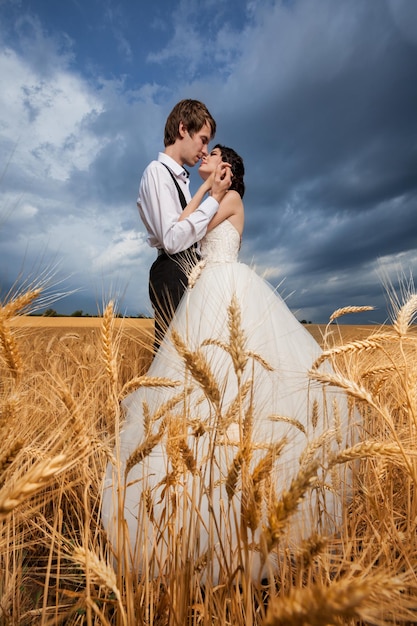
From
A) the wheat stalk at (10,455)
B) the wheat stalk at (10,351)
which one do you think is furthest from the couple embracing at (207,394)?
the wheat stalk at (10,351)

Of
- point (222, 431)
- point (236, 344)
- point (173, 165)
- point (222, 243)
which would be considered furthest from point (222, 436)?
point (173, 165)

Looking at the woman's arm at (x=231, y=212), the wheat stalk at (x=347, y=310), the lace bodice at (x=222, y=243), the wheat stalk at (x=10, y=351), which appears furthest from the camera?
the woman's arm at (x=231, y=212)

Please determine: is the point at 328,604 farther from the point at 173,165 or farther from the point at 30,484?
the point at 173,165

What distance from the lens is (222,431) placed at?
3.07 ft

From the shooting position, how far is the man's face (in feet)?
11.9

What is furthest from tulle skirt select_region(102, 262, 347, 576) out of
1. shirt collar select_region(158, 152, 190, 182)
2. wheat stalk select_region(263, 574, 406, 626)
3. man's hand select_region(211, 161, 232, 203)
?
shirt collar select_region(158, 152, 190, 182)

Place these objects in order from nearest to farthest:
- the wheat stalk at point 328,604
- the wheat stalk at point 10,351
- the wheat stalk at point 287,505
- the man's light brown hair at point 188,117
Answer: the wheat stalk at point 328,604, the wheat stalk at point 287,505, the wheat stalk at point 10,351, the man's light brown hair at point 188,117

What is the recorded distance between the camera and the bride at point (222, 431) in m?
0.85

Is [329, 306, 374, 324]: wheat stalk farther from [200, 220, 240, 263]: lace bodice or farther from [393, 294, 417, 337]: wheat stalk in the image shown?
[200, 220, 240, 263]: lace bodice

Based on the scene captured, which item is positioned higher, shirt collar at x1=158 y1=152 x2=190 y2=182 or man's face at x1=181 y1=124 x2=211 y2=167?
man's face at x1=181 y1=124 x2=211 y2=167

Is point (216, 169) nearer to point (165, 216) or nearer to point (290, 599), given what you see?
point (165, 216)

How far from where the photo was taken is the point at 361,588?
434 mm

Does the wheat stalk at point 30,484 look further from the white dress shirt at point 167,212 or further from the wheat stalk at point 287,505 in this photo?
the white dress shirt at point 167,212

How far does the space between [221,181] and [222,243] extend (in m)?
0.49
